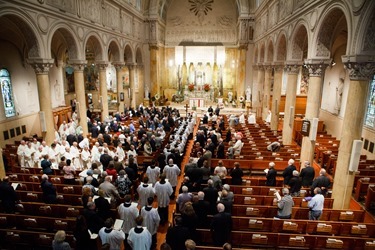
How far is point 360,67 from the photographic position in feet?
25.5

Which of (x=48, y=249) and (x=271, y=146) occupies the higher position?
(x=271, y=146)

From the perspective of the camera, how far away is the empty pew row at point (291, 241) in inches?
238

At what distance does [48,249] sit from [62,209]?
116cm

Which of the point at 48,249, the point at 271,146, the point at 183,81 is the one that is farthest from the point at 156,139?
the point at 183,81

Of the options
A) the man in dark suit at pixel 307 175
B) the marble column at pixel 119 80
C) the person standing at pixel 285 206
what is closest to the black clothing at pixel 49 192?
the person standing at pixel 285 206

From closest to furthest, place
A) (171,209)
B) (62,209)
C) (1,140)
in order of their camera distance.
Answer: (62,209)
(171,209)
(1,140)

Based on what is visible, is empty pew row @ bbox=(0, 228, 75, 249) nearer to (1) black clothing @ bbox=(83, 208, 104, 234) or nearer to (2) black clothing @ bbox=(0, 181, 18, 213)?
(1) black clothing @ bbox=(83, 208, 104, 234)

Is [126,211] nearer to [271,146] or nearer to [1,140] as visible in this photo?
[271,146]

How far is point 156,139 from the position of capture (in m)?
13.5

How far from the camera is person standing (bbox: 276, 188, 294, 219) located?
6934 mm

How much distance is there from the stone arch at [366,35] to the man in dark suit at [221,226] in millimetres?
6015

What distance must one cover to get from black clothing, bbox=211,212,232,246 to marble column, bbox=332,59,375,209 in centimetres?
468

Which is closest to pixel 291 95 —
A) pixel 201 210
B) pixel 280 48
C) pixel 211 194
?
pixel 280 48

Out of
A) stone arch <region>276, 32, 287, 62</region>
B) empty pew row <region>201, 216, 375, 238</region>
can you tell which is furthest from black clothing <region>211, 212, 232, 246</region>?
stone arch <region>276, 32, 287, 62</region>
